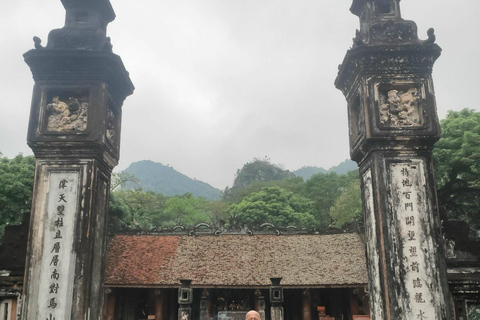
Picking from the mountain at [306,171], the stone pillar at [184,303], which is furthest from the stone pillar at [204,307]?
the mountain at [306,171]

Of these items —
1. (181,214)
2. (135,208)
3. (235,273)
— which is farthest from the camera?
(181,214)

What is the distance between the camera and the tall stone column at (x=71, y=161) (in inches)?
232

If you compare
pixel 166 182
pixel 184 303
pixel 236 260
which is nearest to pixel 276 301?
pixel 184 303

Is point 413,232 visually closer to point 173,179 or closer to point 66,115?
point 66,115

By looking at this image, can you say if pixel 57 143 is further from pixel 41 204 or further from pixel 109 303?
pixel 109 303

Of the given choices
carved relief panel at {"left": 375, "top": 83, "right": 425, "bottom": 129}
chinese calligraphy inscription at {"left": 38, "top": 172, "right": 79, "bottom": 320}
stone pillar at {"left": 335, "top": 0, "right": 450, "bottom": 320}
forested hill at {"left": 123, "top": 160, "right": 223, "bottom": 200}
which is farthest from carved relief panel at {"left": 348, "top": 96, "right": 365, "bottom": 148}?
forested hill at {"left": 123, "top": 160, "right": 223, "bottom": 200}

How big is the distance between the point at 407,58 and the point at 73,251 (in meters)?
5.33

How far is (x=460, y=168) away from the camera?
1545cm

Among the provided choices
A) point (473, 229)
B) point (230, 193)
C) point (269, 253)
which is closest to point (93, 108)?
point (269, 253)

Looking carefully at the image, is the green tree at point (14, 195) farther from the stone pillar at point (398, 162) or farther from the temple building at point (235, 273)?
the stone pillar at point (398, 162)

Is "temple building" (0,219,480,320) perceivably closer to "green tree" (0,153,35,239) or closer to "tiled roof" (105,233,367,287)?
"tiled roof" (105,233,367,287)

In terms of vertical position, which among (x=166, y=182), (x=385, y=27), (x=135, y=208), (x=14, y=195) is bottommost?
(x=14, y=195)

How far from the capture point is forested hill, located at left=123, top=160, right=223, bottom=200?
100m

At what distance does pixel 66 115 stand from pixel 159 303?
35.4 feet
